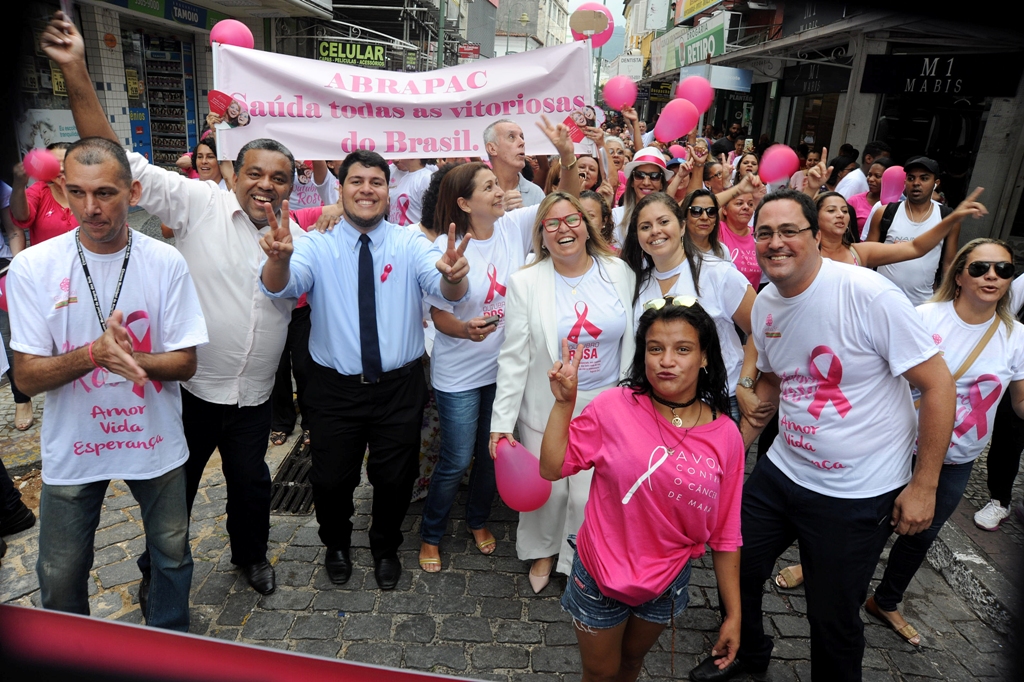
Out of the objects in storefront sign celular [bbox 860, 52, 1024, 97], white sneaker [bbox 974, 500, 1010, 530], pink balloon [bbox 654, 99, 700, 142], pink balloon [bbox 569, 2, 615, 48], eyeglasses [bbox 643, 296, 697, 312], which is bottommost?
white sneaker [bbox 974, 500, 1010, 530]

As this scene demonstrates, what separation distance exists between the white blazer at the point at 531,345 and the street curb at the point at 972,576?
7.55 ft

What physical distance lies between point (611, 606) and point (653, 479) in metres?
0.48

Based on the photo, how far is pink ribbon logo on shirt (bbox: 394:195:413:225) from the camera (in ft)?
18.6

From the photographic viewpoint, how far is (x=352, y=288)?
320 cm

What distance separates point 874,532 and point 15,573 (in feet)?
12.9

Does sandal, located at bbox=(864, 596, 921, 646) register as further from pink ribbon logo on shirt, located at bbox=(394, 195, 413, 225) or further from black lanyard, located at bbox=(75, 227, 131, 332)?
pink ribbon logo on shirt, located at bbox=(394, 195, 413, 225)

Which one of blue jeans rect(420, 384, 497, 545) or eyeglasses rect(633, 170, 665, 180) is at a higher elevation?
eyeglasses rect(633, 170, 665, 180)

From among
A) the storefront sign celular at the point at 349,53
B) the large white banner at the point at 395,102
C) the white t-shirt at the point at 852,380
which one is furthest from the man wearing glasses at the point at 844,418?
the storefront sign celular at the point at 349,53

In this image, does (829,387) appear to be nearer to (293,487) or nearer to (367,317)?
(367,317)

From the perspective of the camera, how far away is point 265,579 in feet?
11.0

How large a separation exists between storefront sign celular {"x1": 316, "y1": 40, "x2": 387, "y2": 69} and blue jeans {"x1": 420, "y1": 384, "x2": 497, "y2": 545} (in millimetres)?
14682

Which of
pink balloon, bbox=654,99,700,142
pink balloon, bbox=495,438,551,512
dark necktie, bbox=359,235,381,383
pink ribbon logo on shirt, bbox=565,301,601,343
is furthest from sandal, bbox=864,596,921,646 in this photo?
pink balloon, bbox=654,99,700,142

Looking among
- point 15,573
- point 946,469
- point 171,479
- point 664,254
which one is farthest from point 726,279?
point 15,573

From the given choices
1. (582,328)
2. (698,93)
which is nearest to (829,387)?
(582,328)
